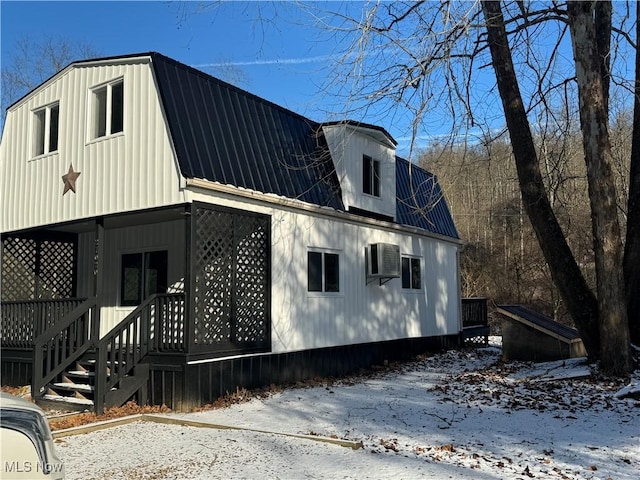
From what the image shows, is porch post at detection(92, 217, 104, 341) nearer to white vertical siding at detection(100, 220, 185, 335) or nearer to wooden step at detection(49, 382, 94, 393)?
wooden step at detection(49, 382, 94, 393)

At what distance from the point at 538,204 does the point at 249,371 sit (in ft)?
20.9

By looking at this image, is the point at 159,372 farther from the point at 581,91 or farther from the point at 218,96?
the point at 581,91

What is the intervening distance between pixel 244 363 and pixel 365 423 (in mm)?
2919

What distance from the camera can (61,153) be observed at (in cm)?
1058

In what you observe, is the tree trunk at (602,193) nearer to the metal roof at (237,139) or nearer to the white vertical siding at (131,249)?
the metal roof at (237,139)

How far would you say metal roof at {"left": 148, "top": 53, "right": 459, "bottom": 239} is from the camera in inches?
352

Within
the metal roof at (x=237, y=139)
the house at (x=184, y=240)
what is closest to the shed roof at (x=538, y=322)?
the house at (x=184, y=240)

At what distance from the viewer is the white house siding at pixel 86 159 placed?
29.5ft

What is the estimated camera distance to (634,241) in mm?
10773

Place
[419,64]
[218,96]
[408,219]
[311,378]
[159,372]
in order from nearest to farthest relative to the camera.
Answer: [419,64], [159,372], [218,96], [311,378], [408,219]

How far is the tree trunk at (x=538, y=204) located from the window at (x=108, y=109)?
6.94m

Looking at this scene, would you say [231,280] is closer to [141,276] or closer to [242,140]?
[242,140]

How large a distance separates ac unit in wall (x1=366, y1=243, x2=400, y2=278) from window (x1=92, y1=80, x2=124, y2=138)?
5.97 metres

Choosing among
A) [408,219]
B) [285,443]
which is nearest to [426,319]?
[408,219]
